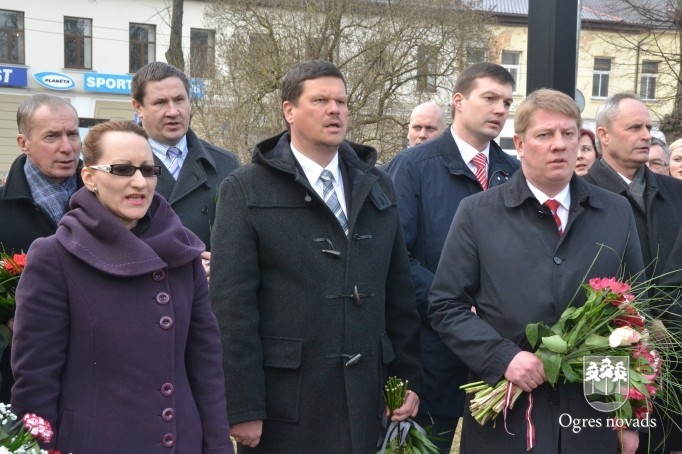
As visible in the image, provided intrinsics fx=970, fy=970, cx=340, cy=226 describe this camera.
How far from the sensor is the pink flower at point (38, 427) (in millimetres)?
3078

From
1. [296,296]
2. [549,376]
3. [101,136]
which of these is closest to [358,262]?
[296,296]

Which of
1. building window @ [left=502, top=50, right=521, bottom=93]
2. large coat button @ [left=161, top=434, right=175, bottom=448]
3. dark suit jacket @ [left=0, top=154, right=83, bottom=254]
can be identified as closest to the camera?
large coat button @ [left=161, top=434, right=175, bottom=448]

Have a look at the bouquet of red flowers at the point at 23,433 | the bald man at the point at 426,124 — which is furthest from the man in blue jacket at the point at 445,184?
the bald man at the point at 426,124

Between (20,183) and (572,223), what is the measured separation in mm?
2762

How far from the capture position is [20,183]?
16.3 ft

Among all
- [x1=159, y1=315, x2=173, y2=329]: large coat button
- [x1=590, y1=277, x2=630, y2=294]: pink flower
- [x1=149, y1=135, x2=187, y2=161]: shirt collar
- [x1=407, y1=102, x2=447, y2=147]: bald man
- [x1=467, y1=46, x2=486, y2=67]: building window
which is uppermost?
[x1=467, y1=46, x2=486, y2=67]: building window

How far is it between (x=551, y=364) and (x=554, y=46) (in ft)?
6.37

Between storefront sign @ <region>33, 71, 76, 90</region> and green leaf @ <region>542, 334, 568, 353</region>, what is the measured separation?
123 feet

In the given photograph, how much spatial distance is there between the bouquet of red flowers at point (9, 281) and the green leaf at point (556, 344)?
2368 mm

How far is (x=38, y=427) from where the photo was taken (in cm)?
310

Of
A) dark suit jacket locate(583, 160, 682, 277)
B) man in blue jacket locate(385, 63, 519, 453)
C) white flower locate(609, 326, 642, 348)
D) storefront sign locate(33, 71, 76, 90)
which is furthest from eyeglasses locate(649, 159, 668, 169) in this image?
storefront sign locate(33, 71, 76, 90)

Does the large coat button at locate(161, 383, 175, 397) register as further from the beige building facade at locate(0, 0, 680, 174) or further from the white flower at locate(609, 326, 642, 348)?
the beige building facade at locate(0, 0, 680, 174)

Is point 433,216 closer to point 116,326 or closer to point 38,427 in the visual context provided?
point 116,326

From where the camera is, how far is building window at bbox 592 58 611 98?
46094 millimetres
